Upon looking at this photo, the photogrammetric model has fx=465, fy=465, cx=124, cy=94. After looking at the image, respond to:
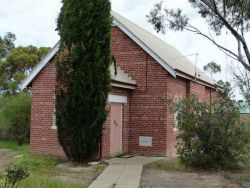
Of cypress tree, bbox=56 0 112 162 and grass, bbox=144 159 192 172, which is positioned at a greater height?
cypress tree, bbox=56 0 112 162

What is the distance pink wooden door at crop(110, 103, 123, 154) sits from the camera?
1870cm

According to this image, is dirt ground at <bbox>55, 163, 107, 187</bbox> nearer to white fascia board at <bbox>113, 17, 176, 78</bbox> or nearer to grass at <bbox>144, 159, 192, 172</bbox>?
grass at <bbox>144, 159, 192, 172</bbox>

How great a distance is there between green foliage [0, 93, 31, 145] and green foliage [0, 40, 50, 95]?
63.7 ft

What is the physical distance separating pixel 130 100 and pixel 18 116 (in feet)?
25.9

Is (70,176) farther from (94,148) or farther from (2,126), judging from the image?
(2,126)

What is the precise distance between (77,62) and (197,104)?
443 centimetres

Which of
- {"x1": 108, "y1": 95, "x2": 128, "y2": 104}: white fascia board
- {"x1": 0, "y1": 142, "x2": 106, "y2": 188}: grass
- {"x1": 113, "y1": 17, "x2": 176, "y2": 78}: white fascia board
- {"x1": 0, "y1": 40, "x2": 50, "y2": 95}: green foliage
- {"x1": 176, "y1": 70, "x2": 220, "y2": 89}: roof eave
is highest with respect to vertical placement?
{"x1": 0, "y1": 40, "x2": 50, "y2": 95}: green foliage

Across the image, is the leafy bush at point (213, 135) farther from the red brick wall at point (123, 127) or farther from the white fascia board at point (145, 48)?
the white fascia board at point (145, 48)

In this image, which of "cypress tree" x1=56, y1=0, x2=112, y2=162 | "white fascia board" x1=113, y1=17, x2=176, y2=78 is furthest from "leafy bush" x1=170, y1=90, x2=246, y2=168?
"white fascia board" x1=113, y1=17, x2=176, y2=78

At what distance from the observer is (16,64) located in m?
47.1

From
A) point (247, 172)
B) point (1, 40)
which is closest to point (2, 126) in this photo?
point (247, 172)

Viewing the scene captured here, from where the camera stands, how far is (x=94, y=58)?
16.2 m

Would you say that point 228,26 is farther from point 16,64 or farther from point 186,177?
point 16,64

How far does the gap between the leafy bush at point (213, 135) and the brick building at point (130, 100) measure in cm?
353
